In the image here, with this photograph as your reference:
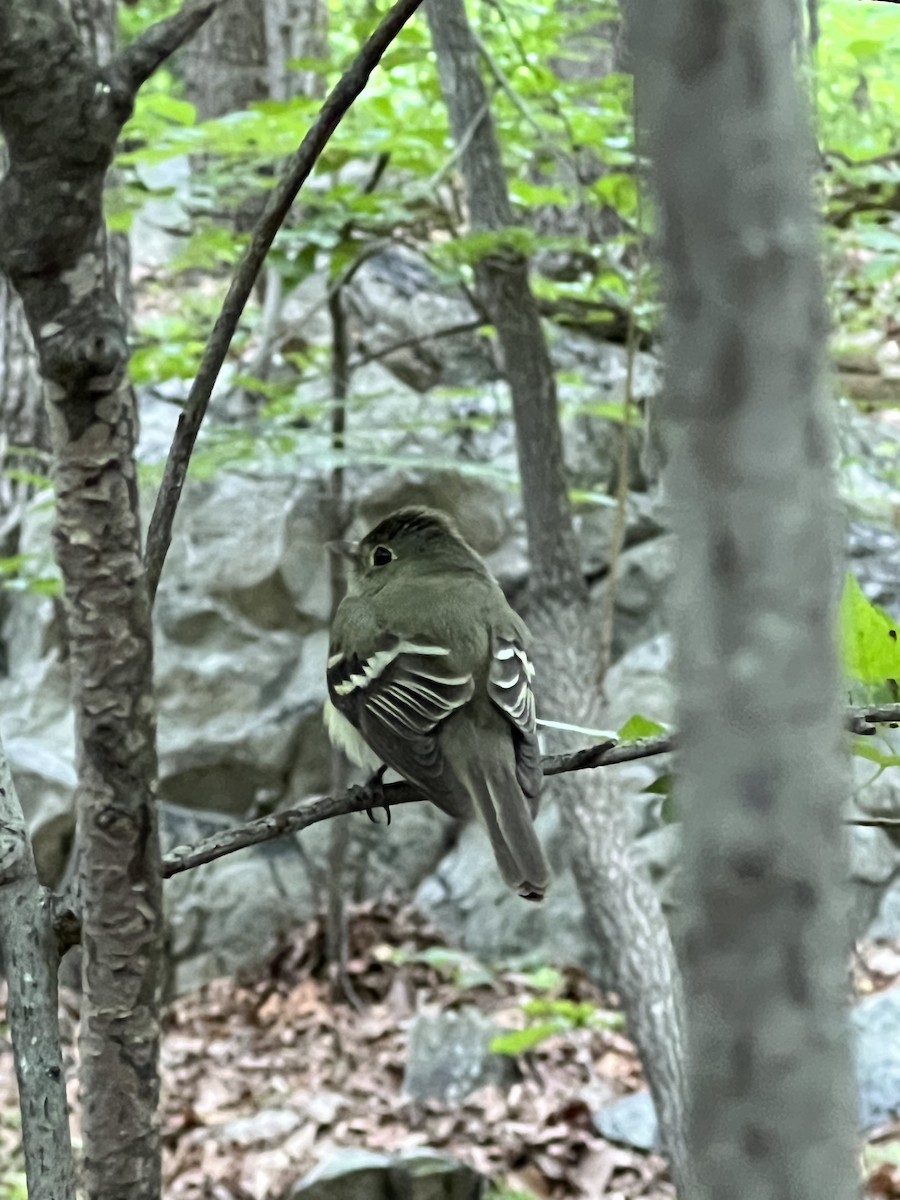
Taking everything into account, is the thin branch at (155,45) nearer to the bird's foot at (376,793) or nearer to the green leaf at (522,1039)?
the bird's foot at (376,793)

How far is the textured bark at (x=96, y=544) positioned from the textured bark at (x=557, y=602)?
308 cm

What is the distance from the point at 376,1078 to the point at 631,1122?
1.28 meters

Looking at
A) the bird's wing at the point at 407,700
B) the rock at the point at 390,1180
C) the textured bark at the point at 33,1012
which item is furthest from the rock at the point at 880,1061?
the textured bark at the point at 33,1012

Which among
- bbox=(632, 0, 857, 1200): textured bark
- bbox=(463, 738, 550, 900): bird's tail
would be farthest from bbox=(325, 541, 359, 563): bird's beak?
bbox=(632, 0, 857, 1200): textured bark

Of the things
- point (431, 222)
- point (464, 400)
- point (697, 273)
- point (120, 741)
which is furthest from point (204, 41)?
point (697, 273)

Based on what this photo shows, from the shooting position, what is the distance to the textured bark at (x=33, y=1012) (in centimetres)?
141

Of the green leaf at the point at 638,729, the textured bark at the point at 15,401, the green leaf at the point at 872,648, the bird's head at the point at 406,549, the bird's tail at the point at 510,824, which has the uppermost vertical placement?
the textured bark at the point at 15,401

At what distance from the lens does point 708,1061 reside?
419mm

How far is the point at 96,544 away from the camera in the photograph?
1.20m

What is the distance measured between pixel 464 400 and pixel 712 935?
24.0 feet

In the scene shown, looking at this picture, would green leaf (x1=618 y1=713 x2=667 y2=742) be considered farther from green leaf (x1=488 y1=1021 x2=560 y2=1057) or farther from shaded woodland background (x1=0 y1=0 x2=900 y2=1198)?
green leaf (x1=488 y1=1021 x2=560 y2=1057)

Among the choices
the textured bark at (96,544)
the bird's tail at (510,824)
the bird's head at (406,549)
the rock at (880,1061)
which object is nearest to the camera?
the textured bark at (96,544)

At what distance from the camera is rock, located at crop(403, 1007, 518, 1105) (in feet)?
17.7

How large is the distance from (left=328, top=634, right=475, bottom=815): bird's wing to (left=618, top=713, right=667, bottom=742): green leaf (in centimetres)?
122
